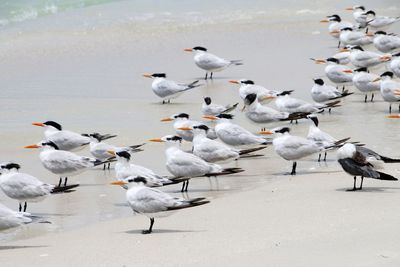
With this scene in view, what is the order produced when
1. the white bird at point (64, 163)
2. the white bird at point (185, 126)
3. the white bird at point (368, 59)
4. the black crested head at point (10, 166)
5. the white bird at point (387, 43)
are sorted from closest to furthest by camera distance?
the black crested head at point (10, 166) < the white bird at point (64, 163) < the white bird at point (185, 126) < the white bird at point (368, 59) < the white bird at point (387, 43)

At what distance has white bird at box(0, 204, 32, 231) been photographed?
21.8 feet

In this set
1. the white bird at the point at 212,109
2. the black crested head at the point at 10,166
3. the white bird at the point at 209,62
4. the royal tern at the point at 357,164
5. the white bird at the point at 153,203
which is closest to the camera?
the white bird at the point at 153,203

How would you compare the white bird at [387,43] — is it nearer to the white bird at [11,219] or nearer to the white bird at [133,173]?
the white bird at [133,173]

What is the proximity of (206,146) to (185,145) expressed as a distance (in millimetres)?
1352

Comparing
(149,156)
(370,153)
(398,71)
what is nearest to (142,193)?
(370,153)


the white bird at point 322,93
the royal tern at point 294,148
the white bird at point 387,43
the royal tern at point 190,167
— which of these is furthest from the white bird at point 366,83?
the royal tern at point 190,167

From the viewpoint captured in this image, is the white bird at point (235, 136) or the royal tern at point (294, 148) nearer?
the royal tern at point (294, 148)

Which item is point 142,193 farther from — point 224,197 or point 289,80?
point 289,80

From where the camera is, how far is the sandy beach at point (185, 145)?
611cm

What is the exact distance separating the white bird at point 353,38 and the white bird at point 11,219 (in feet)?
32.1

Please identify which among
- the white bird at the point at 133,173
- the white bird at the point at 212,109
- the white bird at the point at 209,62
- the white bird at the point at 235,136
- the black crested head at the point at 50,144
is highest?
the white bird at the point at 133,173

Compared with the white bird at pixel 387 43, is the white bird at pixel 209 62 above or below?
below

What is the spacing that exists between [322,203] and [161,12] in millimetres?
13778

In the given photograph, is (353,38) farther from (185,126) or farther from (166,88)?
(185,126)
